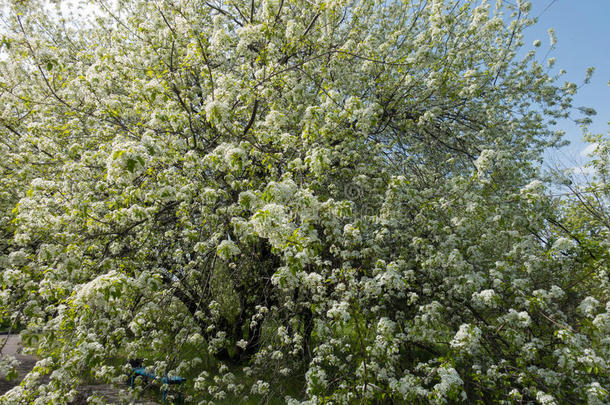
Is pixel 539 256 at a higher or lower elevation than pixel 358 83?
lower

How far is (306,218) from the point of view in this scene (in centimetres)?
371

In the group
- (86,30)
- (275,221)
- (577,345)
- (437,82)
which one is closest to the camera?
(275,221)

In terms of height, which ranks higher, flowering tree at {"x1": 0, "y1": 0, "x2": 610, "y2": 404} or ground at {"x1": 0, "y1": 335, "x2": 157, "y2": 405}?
flowering tree at {"x1": 0, "y1": 0, "x2": 610, "y2": 404}

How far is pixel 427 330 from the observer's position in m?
4.95

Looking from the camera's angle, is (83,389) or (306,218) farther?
(83,389)

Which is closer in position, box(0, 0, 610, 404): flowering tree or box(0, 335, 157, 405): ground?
box(0, 0, 610, 404): flowering tree

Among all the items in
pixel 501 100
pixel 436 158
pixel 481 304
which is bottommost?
pixel 481 304

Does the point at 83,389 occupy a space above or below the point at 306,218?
below

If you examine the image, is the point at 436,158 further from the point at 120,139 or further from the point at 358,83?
the point at 120,139

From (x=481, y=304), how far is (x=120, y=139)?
6210 mm

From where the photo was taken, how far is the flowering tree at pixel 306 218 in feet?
13.5

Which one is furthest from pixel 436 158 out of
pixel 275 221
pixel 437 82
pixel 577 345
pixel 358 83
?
pixel 275 221

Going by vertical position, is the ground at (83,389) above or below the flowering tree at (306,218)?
below

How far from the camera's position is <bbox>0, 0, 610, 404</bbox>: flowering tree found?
4105 millimetres
